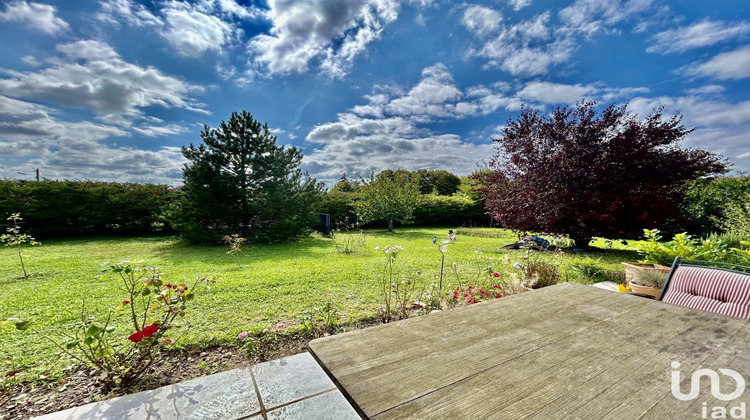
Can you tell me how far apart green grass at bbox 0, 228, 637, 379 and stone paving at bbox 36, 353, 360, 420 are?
963 mm

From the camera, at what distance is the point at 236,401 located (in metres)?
1.42

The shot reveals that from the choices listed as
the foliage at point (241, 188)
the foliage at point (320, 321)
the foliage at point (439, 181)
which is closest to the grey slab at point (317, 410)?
the foliage at point (320, 321)

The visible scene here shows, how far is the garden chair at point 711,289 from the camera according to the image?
5.30 feet

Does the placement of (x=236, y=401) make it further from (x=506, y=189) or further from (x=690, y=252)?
(x=506, y=189)

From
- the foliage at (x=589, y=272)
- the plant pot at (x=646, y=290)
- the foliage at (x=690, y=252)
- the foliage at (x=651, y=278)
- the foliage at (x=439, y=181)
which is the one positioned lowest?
the foliage at (x=589, y=272)

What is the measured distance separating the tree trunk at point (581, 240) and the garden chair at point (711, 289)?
5337 mm

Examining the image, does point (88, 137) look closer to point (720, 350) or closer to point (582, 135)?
point (720, 350)

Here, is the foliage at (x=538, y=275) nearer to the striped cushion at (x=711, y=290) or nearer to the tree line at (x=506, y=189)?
the striped cushion at (x=711, y=290)

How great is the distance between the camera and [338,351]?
1.06 m

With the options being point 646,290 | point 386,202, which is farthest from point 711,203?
point 386,202

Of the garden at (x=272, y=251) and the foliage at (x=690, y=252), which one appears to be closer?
the garden at (x=272, y=251)

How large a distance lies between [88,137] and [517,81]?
33.6ft

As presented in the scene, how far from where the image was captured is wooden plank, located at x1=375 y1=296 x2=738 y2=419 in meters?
0.73

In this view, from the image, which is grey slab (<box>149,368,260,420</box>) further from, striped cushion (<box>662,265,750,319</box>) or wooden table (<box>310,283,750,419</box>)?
striped cushion (<box>662,265,750,319</box>)
